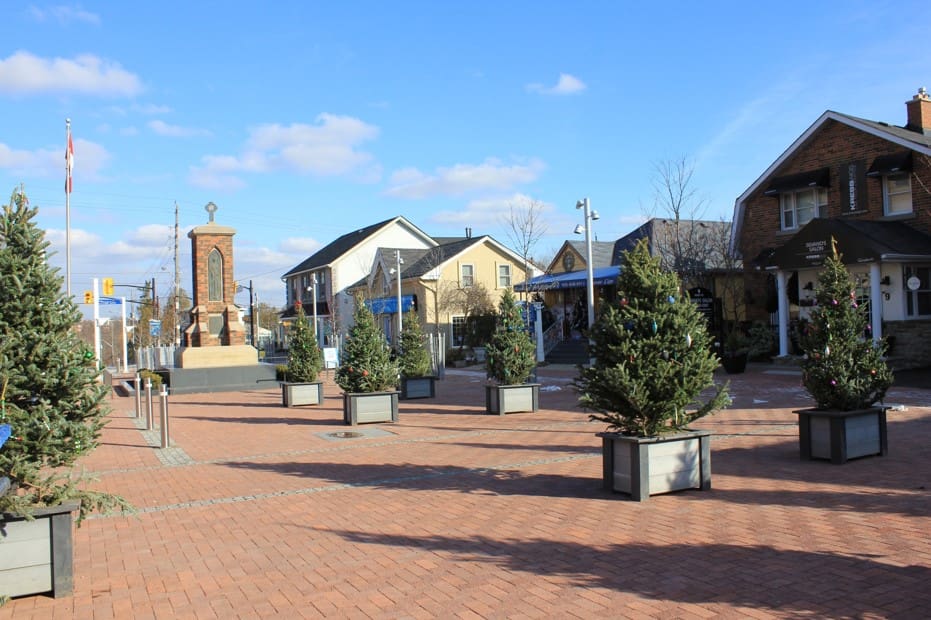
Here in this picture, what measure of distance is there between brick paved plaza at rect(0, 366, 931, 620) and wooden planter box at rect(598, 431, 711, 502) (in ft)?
0.56

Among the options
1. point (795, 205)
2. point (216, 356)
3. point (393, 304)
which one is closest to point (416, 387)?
point (216, 356)

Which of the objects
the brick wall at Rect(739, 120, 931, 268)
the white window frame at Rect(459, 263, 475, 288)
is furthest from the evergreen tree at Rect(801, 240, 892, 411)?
the white window frame at Rect(459, 263, 475, 288)

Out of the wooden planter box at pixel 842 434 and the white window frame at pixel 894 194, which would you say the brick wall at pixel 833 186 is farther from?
the wooden planter box at pixel 842 434

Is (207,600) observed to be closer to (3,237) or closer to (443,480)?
(3,237)

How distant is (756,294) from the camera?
88.0 feet

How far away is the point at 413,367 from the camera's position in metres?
A: 19.6

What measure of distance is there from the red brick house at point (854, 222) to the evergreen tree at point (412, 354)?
1112 cm

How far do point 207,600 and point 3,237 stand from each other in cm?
306

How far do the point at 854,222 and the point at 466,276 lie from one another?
931 inches

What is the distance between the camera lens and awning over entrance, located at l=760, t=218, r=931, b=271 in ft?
64.4

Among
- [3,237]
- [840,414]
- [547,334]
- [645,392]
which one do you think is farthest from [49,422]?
[547,334]

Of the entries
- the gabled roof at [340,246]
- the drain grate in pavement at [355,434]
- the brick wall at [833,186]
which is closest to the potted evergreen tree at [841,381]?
the drain grate in pavement at [355,434]

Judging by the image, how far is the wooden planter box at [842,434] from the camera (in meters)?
8.82

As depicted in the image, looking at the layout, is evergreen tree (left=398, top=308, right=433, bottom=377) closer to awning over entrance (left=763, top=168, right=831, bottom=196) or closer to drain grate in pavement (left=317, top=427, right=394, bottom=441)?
drain grate in pavement (left=317, top=427, right=394, bottom=441)
